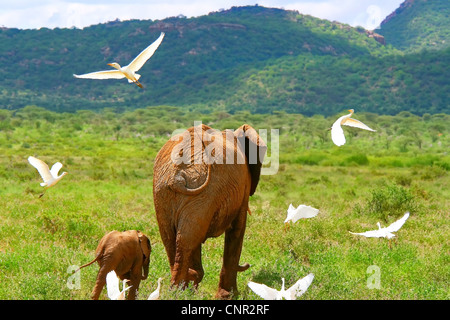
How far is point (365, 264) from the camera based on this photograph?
285 inches

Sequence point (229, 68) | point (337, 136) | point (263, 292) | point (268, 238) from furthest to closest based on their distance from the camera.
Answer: point (229, 68), point (268, 238), point (337, 136), point (263, 292)

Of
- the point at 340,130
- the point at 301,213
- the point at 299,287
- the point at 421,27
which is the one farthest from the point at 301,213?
the point at 421,27

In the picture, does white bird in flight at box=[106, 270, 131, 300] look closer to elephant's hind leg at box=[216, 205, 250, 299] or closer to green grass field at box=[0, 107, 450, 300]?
green grass field at box=[0, 107, 450, 300]

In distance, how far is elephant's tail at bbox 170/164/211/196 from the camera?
4.78 meters

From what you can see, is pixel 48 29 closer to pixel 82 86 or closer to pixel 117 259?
pixel 82 86

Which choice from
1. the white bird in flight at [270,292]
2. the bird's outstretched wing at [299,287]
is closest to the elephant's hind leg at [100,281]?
the white bird in flight at [270,292]

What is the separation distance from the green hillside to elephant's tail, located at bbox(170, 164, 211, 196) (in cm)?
9087

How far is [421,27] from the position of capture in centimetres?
16912

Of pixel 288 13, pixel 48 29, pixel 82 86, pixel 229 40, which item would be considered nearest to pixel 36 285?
pixel 82 86

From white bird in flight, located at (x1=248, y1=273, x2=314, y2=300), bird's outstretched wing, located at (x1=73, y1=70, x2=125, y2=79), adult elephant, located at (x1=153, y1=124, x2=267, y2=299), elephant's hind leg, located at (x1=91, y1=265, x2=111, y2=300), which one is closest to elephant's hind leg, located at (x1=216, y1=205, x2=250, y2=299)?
adult elephant, located at (x1=153, y1=124, x2=267, y2=299)

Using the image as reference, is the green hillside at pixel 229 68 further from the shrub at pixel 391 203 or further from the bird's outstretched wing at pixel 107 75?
the bird's outstretched wing at pixel 107 75

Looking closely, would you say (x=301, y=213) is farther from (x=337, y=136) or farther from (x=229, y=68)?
(x=229, y=68)

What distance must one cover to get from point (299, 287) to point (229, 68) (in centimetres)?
12570

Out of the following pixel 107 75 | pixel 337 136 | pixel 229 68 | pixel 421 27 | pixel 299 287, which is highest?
pixel 421 27
